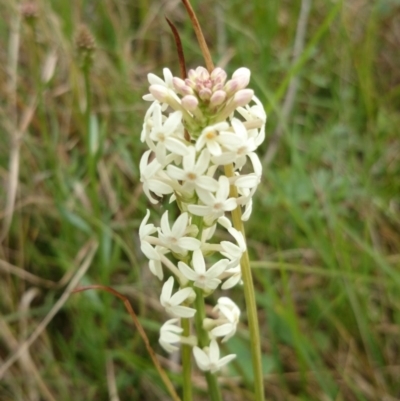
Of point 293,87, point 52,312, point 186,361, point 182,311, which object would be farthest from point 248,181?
point 293,87

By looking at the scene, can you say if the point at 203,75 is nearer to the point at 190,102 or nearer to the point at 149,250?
the point at 190,102

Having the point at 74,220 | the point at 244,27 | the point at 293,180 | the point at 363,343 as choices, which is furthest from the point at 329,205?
the point at 244,27

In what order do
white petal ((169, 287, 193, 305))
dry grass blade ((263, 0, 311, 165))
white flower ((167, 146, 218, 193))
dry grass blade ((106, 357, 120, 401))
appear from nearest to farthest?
white flower ((167, 146, 218, 193)) < white petal ((169, 287, 193, 305)) < dry grass blade ((106, 357, 120, 401)) < dry grass blade ((263, 0, 311, 165))

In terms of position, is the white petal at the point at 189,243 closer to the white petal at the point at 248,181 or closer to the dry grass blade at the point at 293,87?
the white petal at the point at 248,181

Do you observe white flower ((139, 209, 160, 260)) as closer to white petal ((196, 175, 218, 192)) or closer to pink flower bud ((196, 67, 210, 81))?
white petal ((196, 175, 218, 192))

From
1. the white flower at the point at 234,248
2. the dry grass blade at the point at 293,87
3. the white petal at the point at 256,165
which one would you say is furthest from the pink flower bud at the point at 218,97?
the dry grass blade at the point at 293,87

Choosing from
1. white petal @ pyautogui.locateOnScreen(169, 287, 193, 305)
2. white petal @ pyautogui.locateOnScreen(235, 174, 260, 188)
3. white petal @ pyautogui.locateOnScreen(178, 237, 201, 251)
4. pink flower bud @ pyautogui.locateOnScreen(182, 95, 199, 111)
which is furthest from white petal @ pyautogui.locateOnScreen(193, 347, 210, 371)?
pink flower bud @ pyautogui.locateOnScreen(182, 95, 199, 111)
